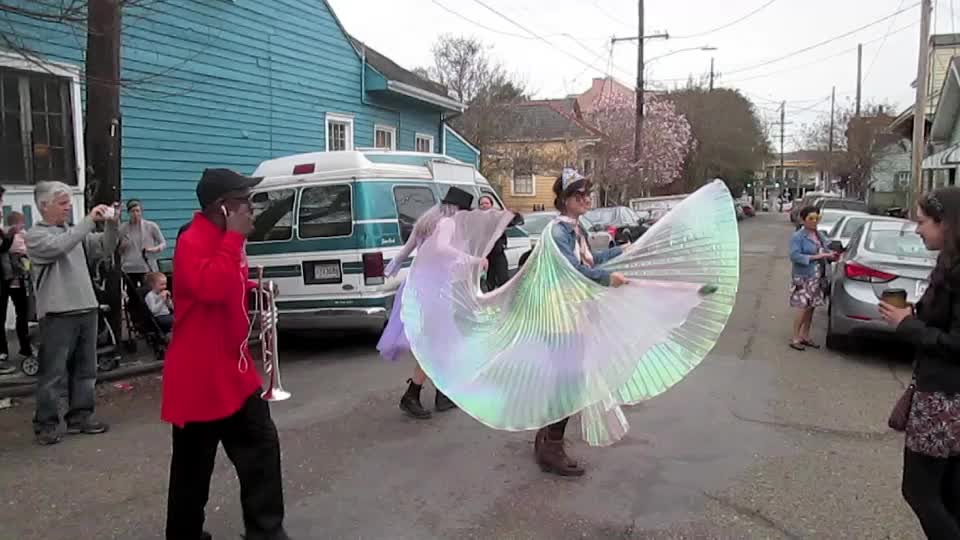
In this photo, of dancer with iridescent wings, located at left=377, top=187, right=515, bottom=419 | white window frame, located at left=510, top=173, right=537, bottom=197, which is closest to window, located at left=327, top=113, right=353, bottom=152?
dancer with iridescent wings, located at left=377, top=187, right=515, bottom=419

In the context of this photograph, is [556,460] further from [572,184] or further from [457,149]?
[457,149]

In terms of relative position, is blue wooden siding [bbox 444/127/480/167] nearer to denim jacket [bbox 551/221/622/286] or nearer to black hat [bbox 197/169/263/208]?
denim jacket [bbox 551/221/622/286]

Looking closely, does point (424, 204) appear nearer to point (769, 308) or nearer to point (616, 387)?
point (616, 387)

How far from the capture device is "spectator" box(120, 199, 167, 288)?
8.66 meters

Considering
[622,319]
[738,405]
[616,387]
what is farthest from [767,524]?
[738,405]

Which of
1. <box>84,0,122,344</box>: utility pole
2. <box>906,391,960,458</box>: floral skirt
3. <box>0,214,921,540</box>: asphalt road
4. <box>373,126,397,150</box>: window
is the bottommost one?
<box>0,214,921,540</box>: asphalt road

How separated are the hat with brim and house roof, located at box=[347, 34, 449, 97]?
13.4 meters

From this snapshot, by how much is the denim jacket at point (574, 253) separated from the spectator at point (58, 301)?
3.20 meters

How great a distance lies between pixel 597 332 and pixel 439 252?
151 centimetres

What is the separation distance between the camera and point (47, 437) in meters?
5.40

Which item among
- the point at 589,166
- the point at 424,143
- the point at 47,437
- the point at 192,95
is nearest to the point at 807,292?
the point at 47,437

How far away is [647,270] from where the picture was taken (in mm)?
4148

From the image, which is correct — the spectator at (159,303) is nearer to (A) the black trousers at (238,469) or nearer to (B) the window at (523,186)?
(A) the black trousers at (238,469)

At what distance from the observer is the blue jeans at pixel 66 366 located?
5.35 meters
